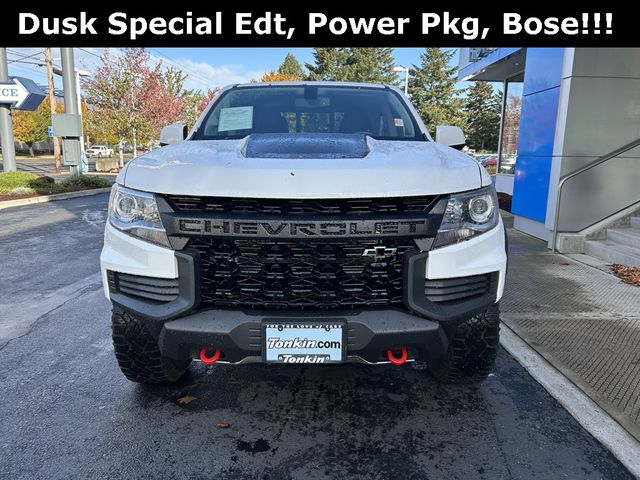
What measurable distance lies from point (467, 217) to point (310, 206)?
30.5 inches

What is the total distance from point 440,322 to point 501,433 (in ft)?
2.59

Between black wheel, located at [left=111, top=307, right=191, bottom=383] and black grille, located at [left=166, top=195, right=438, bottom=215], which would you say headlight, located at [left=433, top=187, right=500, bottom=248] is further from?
black wheel, located at [left=111, top=307, right=191, bottom=383]

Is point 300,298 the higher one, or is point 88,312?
point 300,298

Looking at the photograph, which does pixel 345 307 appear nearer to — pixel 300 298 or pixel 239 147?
pixel 300 298

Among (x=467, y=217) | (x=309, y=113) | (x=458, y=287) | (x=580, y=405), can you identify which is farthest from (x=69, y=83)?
(x=580, y=405)

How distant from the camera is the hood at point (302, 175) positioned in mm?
2109

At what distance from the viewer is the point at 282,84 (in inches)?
151

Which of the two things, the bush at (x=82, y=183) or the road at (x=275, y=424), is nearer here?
the road at (x=275, y=424)

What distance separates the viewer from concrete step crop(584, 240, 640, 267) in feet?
19.6

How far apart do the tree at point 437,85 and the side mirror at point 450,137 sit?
53.8 m

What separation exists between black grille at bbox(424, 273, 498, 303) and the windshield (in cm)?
127

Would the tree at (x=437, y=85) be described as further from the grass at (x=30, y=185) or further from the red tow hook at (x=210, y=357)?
the red tow hook at (x=210, y=357)

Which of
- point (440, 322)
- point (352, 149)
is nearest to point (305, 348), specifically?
point (440, 322)

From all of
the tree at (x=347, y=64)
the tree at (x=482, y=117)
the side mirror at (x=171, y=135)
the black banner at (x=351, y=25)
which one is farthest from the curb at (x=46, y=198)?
the tree at (x=482, y=117)
